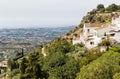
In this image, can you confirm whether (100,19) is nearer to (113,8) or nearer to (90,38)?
(113,8)

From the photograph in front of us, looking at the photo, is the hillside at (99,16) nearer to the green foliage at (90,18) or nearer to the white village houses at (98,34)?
the green foliage at (90,18)

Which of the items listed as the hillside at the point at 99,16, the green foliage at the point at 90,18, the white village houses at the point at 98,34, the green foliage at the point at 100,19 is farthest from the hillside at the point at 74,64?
the green foliage at the point at 90,18

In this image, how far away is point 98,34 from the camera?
161 feet

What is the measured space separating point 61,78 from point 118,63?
21.7ft

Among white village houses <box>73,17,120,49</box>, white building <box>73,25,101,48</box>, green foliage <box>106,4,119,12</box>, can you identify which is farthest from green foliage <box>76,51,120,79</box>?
green foliage <box>106,4,119,12</box>

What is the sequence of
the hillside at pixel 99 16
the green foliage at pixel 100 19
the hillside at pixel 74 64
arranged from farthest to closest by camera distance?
the hillside at pixel 99 16 → the green foliage at pixel 100 19 → the hillside at pixel 74 64

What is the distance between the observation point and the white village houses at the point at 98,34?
45647mm

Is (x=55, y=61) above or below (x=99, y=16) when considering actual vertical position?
below

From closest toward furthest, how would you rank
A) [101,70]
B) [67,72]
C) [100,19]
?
1. [101,70]
2. [67,72]
3. [100,19]

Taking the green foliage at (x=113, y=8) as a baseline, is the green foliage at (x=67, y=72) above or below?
below

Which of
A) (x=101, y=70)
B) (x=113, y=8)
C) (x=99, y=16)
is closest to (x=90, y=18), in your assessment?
(x=99, y=16)

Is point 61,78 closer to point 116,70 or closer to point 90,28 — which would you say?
point 116,70

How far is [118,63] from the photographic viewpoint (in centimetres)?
3123

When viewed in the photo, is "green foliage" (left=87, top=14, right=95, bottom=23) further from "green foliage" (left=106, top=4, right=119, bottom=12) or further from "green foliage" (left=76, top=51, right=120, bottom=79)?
"green foliage" (left=76, top=51, right=120, bottom=79)
